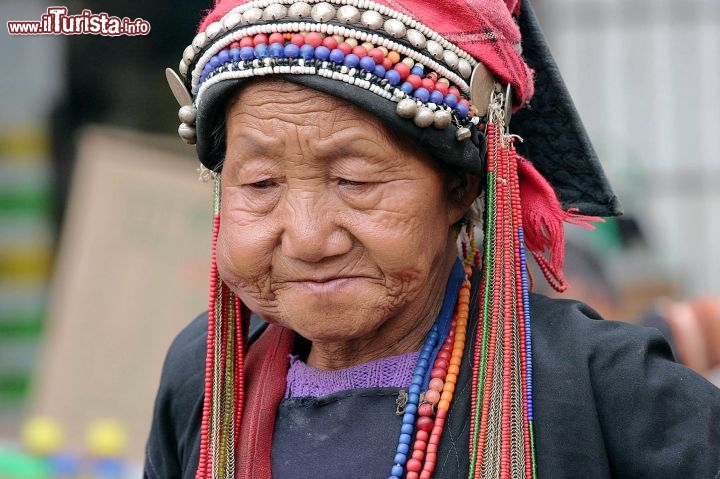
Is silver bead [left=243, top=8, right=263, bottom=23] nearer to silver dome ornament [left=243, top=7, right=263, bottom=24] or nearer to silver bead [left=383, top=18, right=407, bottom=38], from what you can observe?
silver dome ornament [left=243, top=7, right=263, bottom=24]

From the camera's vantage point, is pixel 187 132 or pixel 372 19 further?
pixel 187 132

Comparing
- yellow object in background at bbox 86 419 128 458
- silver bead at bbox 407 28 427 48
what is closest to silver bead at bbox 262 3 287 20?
silver bead at bbox 407 28 427 48

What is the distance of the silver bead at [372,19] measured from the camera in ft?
6.08

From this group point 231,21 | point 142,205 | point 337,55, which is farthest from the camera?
point 142,205

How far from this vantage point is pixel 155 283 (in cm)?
484

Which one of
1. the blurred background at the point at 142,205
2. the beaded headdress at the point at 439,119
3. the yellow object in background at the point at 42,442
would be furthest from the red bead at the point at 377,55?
the yellow object in background at the point at 42,442

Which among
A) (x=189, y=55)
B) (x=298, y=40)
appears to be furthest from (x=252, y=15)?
(x=189, y=55)

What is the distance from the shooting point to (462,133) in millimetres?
1897

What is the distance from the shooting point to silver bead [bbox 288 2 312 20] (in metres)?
1.86

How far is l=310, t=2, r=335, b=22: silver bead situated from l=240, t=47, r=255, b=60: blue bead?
0.12m

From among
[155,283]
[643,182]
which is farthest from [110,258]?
[643,182]

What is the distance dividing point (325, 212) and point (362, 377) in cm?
36

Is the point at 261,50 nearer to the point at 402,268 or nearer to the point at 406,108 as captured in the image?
the point at 406,108

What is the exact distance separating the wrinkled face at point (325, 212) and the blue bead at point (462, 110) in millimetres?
104
